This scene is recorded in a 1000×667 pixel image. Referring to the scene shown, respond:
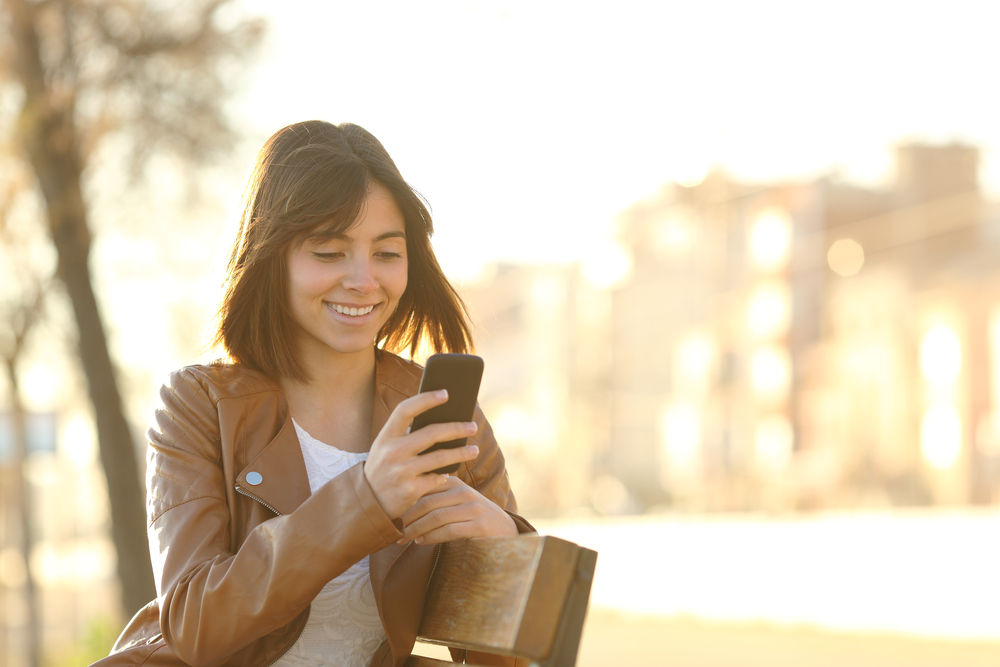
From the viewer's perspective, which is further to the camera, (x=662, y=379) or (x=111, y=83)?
(x=662, y=379)

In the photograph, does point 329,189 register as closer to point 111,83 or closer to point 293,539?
point 293,539

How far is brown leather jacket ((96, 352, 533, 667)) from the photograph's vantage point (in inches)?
63.7

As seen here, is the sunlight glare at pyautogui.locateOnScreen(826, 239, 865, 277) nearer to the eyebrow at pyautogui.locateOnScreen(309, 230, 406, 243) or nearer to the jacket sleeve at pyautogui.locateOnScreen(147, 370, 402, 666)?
the eyebrow at pyautogui.locateOnScreen(309, 230, 406, 243)

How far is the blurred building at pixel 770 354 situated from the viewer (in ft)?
70.1

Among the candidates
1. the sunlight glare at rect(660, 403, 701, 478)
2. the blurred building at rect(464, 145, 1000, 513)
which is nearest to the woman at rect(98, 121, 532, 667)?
the blurred building at rect(464, 145, 1000, 513)

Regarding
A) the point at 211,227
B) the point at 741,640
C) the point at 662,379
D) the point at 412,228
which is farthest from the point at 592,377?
the point at 412,228

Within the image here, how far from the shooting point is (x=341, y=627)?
199 cm

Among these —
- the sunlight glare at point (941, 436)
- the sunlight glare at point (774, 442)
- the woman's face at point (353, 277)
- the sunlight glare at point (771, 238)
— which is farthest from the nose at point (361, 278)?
the sunlight glare at point (771, 238)

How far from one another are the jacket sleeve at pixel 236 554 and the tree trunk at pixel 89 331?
437 cm

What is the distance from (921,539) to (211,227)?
698cm

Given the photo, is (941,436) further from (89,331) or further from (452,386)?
(452,386)

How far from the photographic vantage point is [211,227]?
7.05 metres

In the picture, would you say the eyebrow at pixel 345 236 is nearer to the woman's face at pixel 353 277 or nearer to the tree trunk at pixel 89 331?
the woman's face at pixel 353 277

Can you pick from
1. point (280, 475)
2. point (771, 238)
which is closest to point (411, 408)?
point (280, 475)
